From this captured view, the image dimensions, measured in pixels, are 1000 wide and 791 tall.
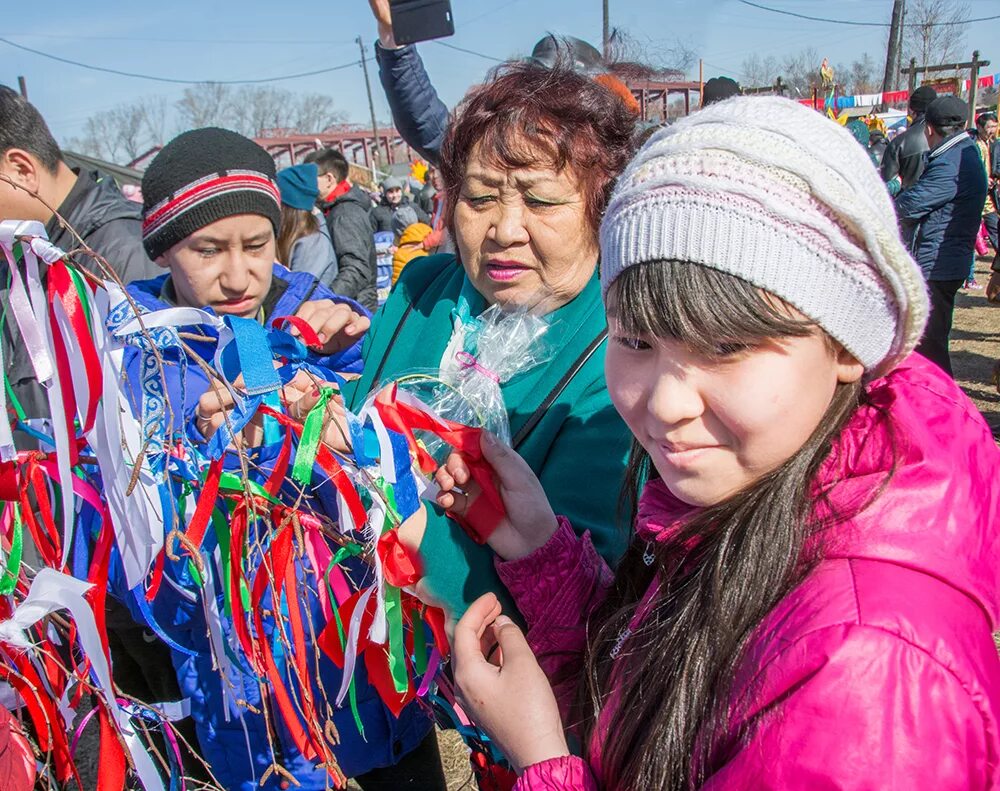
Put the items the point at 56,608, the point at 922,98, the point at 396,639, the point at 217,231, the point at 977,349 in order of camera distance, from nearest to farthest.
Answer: the point at 56,608 → the point at 396,639 → the point at 217,231 → the point at 977,349 → the point at 922,98

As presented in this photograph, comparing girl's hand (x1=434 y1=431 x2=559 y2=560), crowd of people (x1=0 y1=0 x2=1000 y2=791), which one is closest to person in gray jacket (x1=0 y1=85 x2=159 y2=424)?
crowd of people (x1=0 y1=0 x2=1000 y2=791)

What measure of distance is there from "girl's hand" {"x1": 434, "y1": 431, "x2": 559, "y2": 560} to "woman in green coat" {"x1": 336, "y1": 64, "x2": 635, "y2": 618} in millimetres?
92

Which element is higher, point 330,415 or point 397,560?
point 330,415

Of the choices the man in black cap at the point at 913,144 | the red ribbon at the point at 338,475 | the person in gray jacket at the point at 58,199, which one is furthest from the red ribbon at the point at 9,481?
the man in black cap at the point at 913,144

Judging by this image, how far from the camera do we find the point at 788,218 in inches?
34.6

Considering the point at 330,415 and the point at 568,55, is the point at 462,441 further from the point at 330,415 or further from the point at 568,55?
the point at 568,55

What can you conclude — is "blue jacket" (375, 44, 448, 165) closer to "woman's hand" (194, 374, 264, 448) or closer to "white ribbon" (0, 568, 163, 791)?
"woman's hand" (194, 374, 264, 448)

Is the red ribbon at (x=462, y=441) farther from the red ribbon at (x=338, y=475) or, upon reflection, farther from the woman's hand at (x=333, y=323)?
the woman's hand at (x=333, y=323)

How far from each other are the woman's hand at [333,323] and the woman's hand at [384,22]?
51.2 inches

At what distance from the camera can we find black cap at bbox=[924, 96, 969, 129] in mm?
6461

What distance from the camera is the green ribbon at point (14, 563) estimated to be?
1.19 meters

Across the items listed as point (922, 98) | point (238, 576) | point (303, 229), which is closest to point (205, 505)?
point (238, 576)

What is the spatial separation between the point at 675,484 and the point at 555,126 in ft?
3.13

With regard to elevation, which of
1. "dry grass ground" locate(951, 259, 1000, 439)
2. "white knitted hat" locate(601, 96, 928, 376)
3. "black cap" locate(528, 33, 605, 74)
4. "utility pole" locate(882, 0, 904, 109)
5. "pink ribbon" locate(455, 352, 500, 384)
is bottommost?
"dry grass ground" locate(951, 259, 1000, 439)
